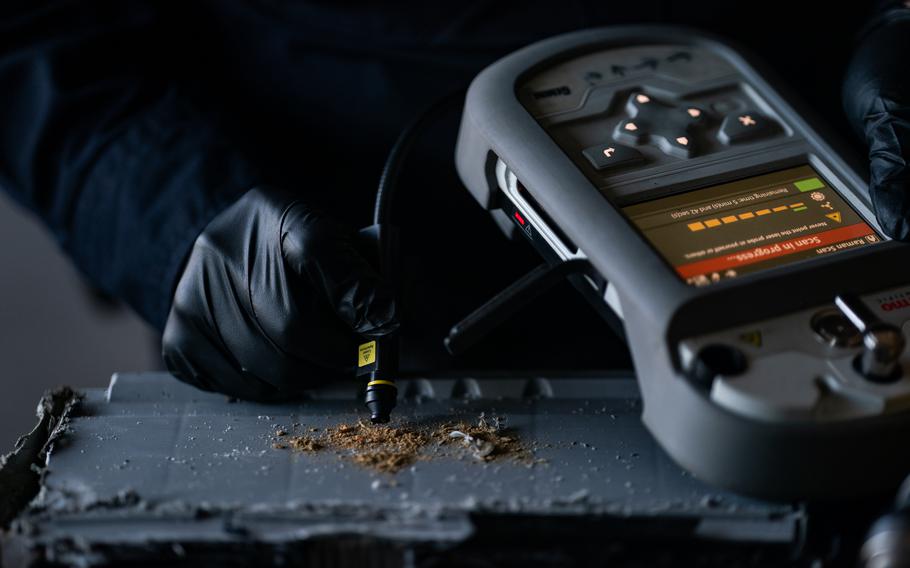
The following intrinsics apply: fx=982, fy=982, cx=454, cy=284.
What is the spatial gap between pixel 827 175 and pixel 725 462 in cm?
30

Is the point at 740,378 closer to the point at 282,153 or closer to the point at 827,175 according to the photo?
the point at 827,175

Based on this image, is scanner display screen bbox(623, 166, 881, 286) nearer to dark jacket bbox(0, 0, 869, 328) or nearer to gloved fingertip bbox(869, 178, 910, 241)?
gloved fingertip bbox(869, 178, 910, 241)

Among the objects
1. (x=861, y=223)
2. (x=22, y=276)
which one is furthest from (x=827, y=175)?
(x=22, y=276)

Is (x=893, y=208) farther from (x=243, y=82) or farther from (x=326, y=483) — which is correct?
(x=243, y=82)

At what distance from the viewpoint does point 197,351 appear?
0.83m

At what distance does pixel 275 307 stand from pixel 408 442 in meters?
0.17

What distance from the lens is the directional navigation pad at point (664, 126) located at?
792 millimetres

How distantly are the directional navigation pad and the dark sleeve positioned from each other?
1.32 feet

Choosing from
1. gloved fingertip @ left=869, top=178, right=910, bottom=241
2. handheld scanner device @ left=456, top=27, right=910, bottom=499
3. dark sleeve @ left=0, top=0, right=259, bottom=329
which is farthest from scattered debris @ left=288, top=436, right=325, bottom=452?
gloved fingertip @ left=869, top=178, right=910, bottom=241

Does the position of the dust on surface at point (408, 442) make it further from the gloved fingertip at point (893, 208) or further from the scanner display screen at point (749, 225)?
the gloved fingertip at point (893, 208)

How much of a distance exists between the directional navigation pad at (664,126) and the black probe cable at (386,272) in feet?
0.59

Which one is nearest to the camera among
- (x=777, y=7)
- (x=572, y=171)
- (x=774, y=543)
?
(x=774, y=543)

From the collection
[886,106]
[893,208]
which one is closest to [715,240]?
[893,208]

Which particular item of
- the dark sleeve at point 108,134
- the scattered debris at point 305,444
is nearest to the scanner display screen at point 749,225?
the scattered debris at point 305,444
